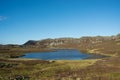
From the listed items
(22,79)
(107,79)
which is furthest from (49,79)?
(107,79)

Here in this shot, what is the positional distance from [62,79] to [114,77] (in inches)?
405

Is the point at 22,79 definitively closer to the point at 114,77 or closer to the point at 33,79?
the point at 33,79

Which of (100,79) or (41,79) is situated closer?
(100,79)

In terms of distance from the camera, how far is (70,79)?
140ft

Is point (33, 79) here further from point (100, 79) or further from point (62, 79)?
point (100, 79)

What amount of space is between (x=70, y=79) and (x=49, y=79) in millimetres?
4292

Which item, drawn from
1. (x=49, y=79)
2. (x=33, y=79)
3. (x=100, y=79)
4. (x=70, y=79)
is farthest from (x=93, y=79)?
(x=33, y=79)

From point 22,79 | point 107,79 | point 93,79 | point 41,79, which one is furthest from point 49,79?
point 107,79

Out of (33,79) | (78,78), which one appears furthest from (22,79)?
(78,78)

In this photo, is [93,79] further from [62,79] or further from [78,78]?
[62,79]

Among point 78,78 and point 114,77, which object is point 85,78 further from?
point 114,77

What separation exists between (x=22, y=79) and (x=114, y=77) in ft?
60.4

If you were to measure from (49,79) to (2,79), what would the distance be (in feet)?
30.9

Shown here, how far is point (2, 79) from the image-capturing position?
4353 centimetres
